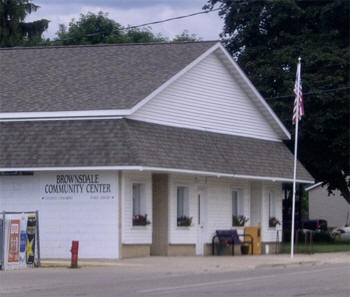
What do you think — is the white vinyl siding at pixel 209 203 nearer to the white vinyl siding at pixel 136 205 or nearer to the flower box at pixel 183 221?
the flower box at pixel 183 221

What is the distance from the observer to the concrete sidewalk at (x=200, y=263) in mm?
28375

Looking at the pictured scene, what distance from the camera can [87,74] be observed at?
35375 mm

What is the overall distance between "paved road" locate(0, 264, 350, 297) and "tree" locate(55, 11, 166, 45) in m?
42.5

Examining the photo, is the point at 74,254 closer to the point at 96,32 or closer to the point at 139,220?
the point at 139,220

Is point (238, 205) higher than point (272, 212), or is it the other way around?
point (238, 205)

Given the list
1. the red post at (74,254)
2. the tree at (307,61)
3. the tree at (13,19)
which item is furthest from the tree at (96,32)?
the red post at (74,254)

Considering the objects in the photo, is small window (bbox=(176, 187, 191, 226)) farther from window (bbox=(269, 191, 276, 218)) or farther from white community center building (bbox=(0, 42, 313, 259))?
window (bbox=(269, 191, 276, 218))

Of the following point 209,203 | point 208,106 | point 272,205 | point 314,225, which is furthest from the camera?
point 314,225

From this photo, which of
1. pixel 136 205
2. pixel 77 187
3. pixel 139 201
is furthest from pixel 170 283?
pixel 139 201

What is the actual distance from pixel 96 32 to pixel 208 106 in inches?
1366

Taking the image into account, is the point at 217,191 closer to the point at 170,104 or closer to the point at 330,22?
the point at 170,104

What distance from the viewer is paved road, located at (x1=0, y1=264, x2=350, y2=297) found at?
66.1 ft

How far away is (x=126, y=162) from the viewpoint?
3048 centimetres

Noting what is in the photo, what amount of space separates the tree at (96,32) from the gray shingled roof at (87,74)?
29588 mm
